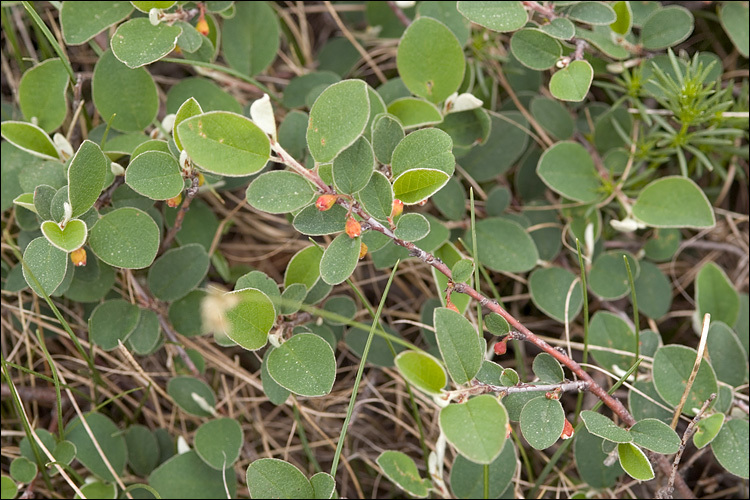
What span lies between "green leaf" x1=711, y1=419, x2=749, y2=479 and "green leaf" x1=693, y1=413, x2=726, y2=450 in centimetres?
8

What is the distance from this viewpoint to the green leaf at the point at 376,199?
1.28m

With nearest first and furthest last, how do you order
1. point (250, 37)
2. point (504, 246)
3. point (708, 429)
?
point (708, 429) → point (504, 246) → point (250, 37)

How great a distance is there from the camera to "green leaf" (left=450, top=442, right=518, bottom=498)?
1.63m

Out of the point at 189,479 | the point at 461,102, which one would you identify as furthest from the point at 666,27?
the point at 189,479

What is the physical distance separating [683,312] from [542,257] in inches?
17.1

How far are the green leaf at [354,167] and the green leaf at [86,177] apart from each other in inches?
18.5

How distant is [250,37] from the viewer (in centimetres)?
188

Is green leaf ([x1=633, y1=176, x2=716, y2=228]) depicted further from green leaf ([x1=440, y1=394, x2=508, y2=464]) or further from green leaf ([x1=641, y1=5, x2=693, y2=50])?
green leaf ([x1=440, y1=394, x2=508, y2=464])

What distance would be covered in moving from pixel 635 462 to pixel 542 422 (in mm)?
200

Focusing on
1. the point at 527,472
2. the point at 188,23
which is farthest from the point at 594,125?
the point at 188,23

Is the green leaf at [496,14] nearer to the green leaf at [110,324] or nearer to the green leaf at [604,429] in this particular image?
the green leaf at [604,429]

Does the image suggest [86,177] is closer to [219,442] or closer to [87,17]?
[87,17]

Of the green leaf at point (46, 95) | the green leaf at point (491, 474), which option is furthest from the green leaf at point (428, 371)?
the green leaf at point (46, 95)

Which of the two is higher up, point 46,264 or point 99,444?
point 46,264
